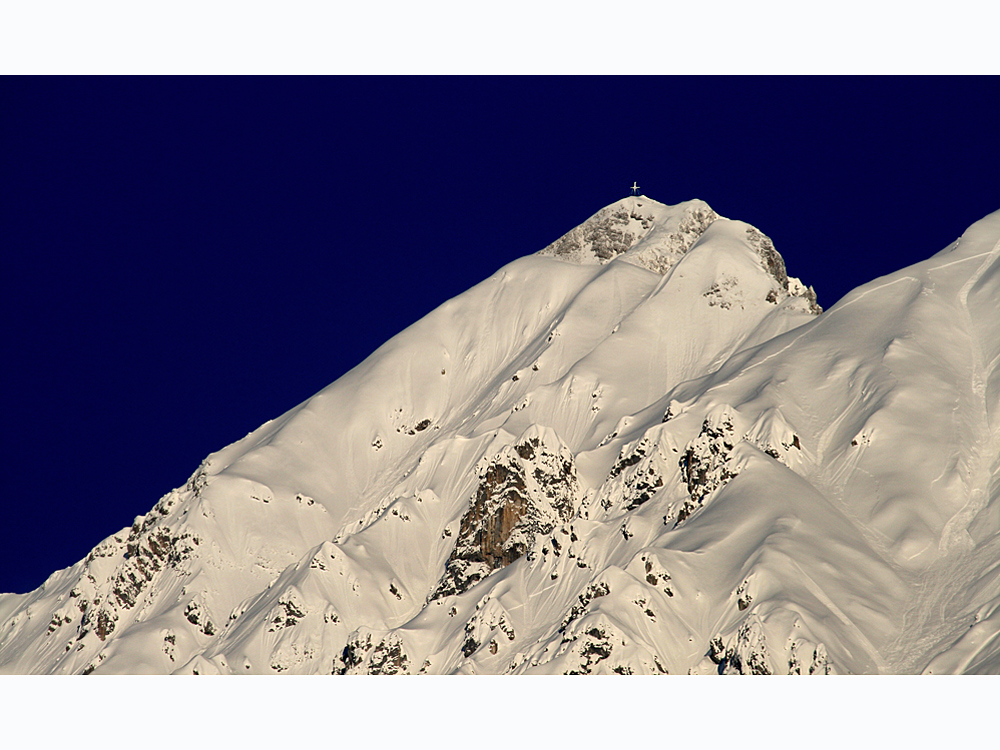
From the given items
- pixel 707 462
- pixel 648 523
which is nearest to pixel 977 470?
pixel 707 462

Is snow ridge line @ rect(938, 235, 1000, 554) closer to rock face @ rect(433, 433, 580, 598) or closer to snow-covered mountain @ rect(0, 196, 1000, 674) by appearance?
snow-covered mountain @ rect(0, 196, 1000, 674)

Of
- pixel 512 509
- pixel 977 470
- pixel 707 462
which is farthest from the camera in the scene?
pixel 512 509

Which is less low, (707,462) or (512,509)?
(707,462)

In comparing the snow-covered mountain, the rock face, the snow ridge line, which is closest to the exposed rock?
the snow-covered mountain

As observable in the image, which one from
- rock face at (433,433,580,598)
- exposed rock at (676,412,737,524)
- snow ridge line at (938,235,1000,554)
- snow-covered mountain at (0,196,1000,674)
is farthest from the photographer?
rock face at (433,433,580,598)

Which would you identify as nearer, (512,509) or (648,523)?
(648,523)

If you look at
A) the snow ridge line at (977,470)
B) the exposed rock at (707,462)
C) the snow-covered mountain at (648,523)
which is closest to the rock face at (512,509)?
the snow-covered mountain at (648,523)

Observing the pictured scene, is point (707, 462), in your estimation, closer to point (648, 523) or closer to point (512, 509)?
point (648, 523)

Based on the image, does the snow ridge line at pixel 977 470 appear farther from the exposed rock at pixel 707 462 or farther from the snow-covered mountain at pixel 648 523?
the exposed rock at pixel 707 462

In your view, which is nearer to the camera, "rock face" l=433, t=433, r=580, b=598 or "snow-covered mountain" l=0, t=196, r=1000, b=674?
"snow-covered mountain" l=0, t=196, r=1000, b=674
